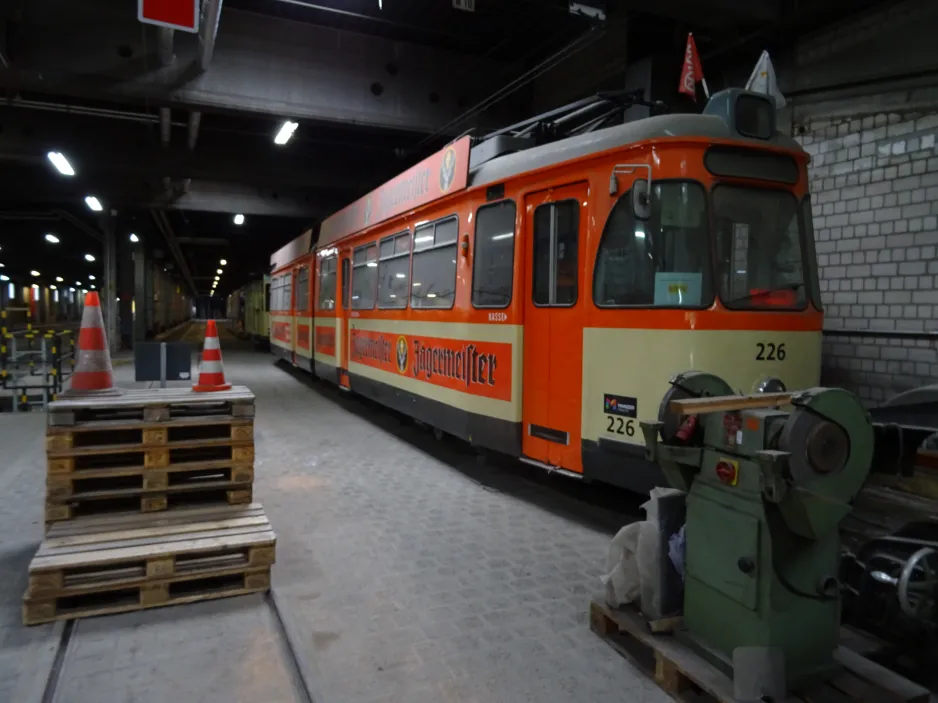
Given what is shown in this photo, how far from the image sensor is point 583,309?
211 inches

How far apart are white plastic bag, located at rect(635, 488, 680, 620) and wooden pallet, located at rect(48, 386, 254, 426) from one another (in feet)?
8.86

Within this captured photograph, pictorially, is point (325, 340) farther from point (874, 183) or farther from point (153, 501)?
point (874, 183)

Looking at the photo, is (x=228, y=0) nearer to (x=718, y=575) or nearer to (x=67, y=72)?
(x=67, y=72)

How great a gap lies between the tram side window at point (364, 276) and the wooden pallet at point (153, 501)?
5.49 meters

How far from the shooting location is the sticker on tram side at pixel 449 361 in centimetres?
623

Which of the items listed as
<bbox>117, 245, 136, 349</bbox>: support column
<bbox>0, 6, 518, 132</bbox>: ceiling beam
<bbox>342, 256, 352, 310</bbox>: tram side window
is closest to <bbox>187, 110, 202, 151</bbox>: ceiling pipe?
<bbox>0, 6, 518, 132</bbox>: ceiling beam

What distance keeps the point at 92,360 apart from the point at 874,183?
8340mm

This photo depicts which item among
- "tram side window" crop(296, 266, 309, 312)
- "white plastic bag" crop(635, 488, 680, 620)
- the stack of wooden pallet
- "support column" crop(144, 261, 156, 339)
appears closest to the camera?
"white plastic bag" crop(635, 488, 680, 620)

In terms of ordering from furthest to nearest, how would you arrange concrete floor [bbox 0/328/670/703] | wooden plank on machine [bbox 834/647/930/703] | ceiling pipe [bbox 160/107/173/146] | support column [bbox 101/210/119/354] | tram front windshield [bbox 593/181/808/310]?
support column [bbox 101/210/119/354] < ceiling pipe [bbox 160/107/173/146] < tram front windshield [bbox 593/181/808/310] < concrete floor [bbox 0/328/670/703] < wooden plank on machine [bbox 834/647/930/703]

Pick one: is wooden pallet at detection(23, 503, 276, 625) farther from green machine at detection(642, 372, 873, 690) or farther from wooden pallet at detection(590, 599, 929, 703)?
green machine at detection(642, 372, 873, 690)

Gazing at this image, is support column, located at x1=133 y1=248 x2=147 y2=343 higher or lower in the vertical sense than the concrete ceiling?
lower

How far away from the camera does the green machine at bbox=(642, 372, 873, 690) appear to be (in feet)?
8.84

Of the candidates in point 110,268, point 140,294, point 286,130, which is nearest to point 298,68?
point 286,130

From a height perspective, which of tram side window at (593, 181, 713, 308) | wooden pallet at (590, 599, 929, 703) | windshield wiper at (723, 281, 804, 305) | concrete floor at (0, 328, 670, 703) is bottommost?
concrete floor at (0, 328, 670, 703)
